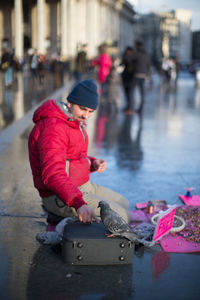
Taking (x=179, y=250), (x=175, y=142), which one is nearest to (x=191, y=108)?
(x=175, y=142)

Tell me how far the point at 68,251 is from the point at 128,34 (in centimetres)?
Result: 11737

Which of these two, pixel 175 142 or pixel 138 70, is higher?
pixel 138 70

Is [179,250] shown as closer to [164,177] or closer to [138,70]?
[164,177]

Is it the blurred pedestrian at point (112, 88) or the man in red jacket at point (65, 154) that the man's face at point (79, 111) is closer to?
the man in red jacket at point (65, 154)

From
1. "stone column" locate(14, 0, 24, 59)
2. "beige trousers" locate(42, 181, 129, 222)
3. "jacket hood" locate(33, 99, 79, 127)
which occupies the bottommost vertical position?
"beige trousers" locate(42, 181, 129, 222)

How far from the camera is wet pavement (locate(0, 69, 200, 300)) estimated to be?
3062 millimetres

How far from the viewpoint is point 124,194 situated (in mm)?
5285

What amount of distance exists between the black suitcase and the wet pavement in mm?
59

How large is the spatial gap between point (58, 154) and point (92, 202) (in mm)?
606

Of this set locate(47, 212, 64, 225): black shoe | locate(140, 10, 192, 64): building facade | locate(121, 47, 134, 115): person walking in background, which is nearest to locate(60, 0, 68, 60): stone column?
locate(121, 47, 134, 115): person walking in background

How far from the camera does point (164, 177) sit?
6035 millimetres

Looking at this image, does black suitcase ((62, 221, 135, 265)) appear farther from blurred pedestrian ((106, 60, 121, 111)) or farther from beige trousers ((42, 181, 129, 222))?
blurred pedestrian ((106, 60, 121, 111))

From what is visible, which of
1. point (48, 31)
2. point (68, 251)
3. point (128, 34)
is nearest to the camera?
point (68, 251)

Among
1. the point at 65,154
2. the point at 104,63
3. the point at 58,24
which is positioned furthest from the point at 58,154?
the point at 58,24
